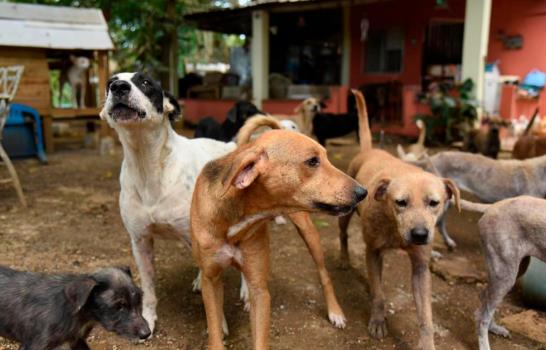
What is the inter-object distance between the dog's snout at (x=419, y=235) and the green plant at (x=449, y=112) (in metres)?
8.78

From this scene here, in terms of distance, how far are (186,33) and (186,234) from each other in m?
16.1

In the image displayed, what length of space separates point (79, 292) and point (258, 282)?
3.28ft

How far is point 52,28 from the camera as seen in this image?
10352 millimetres

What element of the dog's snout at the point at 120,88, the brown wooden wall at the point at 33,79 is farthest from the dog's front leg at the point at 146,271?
the brown wooden wall at the point at 33,79

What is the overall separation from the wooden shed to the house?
16.9ft

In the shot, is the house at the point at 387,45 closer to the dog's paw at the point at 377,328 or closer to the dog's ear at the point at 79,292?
the dog's paw at the point at 377,328

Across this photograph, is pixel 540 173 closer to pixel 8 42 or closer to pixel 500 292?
pixel 500 292

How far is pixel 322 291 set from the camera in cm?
415

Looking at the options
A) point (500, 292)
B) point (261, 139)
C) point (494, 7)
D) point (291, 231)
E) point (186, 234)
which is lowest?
point (291, 231)

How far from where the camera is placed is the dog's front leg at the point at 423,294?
10.3ft

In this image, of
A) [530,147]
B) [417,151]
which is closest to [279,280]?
[417,151]

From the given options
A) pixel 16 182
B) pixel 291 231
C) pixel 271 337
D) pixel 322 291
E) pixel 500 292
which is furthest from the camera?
pixel 16 182

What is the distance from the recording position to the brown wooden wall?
32.9ft

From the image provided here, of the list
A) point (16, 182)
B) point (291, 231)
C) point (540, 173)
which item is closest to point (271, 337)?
point (291, 231)
